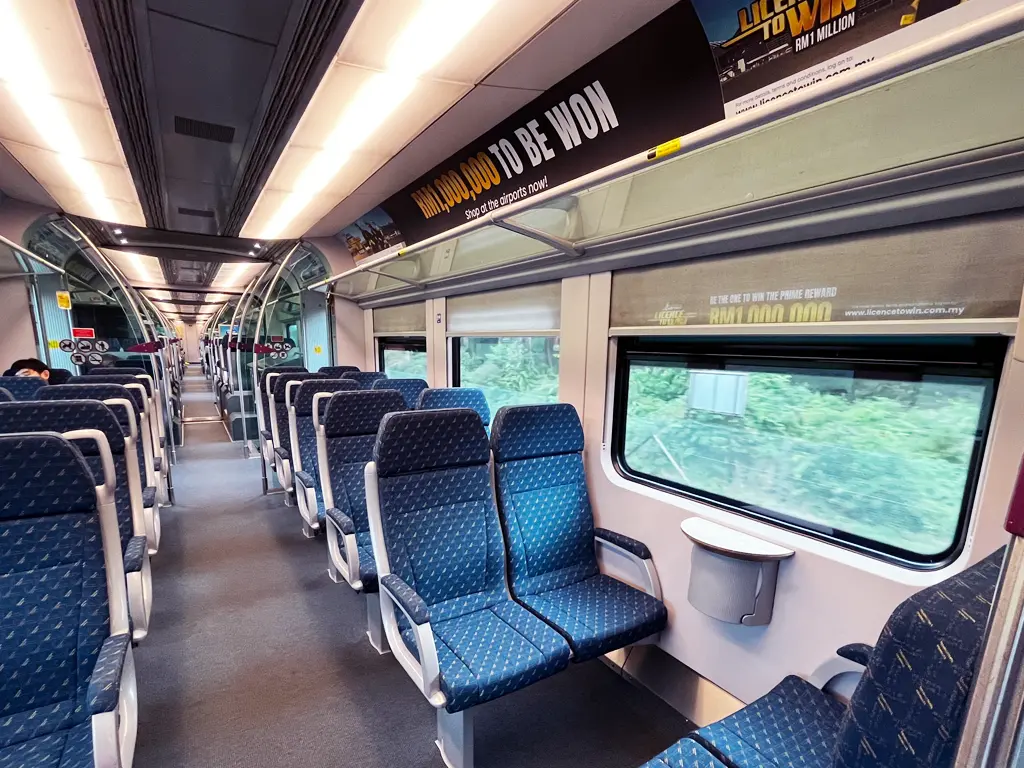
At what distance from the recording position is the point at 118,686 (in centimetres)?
122

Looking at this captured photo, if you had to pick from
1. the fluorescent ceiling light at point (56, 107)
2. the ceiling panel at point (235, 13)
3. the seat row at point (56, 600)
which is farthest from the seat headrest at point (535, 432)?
the fluorescent ceiling light at point (56, 107)

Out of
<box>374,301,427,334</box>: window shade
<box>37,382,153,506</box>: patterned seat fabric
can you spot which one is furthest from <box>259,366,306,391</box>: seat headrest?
<box>37,382,153,506</box>: patterned seat fabric

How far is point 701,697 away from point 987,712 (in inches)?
81.6

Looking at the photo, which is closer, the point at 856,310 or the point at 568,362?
the point at 856,310

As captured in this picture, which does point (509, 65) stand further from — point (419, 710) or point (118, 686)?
point (419, 710)

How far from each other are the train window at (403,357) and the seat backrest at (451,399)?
1.79 meters

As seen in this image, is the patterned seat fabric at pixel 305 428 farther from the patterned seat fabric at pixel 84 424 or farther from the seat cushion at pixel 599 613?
the seat cushion at pixel 599 613

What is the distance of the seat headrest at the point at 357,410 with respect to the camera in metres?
2.95

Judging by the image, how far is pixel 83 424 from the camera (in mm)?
2352

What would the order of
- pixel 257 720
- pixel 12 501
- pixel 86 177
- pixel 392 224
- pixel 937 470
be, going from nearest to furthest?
pixel 12 501 → pixel 937 470 → pixel 257 720 → pixel 86 177 → pixel 392 224

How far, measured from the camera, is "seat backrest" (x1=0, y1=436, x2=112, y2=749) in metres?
1.38

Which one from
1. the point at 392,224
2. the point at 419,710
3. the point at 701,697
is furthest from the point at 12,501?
the point at 392,224

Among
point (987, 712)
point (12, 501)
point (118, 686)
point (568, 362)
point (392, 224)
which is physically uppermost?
point (392, 224)

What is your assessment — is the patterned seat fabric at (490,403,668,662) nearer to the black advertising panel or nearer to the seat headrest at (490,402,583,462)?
the seat headrest at (490,402,583,462)
